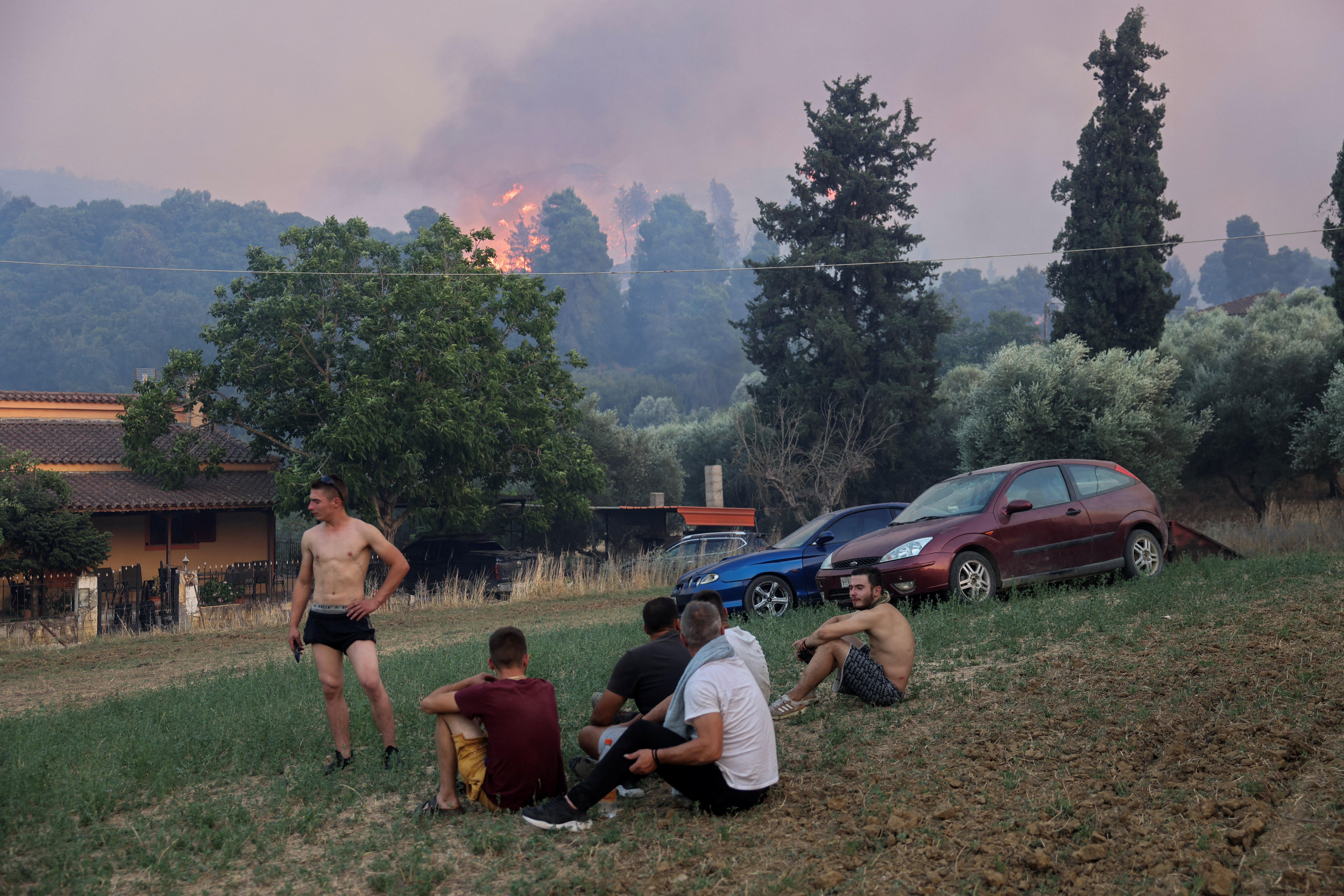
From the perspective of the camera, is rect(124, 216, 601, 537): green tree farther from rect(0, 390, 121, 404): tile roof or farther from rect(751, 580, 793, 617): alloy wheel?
rect(751, 580, 793, 617): alloy wheel

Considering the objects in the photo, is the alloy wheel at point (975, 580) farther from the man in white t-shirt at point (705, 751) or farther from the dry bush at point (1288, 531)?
the dry bush at point (1288, 531)

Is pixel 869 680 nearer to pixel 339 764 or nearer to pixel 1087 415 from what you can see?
pixel 339 764

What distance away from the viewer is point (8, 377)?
91812mm

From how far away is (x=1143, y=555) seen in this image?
11.1 meters

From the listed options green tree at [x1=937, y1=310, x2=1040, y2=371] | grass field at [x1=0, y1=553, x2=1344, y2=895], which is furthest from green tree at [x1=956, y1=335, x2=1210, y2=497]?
green tree at [x1=937, y1=310, x2=1040, y2=371]

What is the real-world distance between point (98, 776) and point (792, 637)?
228 inches

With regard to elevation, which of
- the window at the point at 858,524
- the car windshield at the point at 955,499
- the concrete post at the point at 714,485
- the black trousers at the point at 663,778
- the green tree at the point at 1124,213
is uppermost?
the green tree at the point at 1124,213

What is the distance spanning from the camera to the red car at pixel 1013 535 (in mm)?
10141

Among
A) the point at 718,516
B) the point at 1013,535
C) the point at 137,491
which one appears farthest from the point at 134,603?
the point at 1013,535

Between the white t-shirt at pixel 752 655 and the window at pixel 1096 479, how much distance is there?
22.7 feet

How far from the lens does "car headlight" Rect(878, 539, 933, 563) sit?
10156mm

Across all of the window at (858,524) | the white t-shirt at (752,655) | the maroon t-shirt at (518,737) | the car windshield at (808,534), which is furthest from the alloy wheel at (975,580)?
the maroon t-shirt at (518,737)

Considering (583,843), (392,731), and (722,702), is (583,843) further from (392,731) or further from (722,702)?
(392,731)

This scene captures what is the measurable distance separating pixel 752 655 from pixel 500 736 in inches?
57.3
